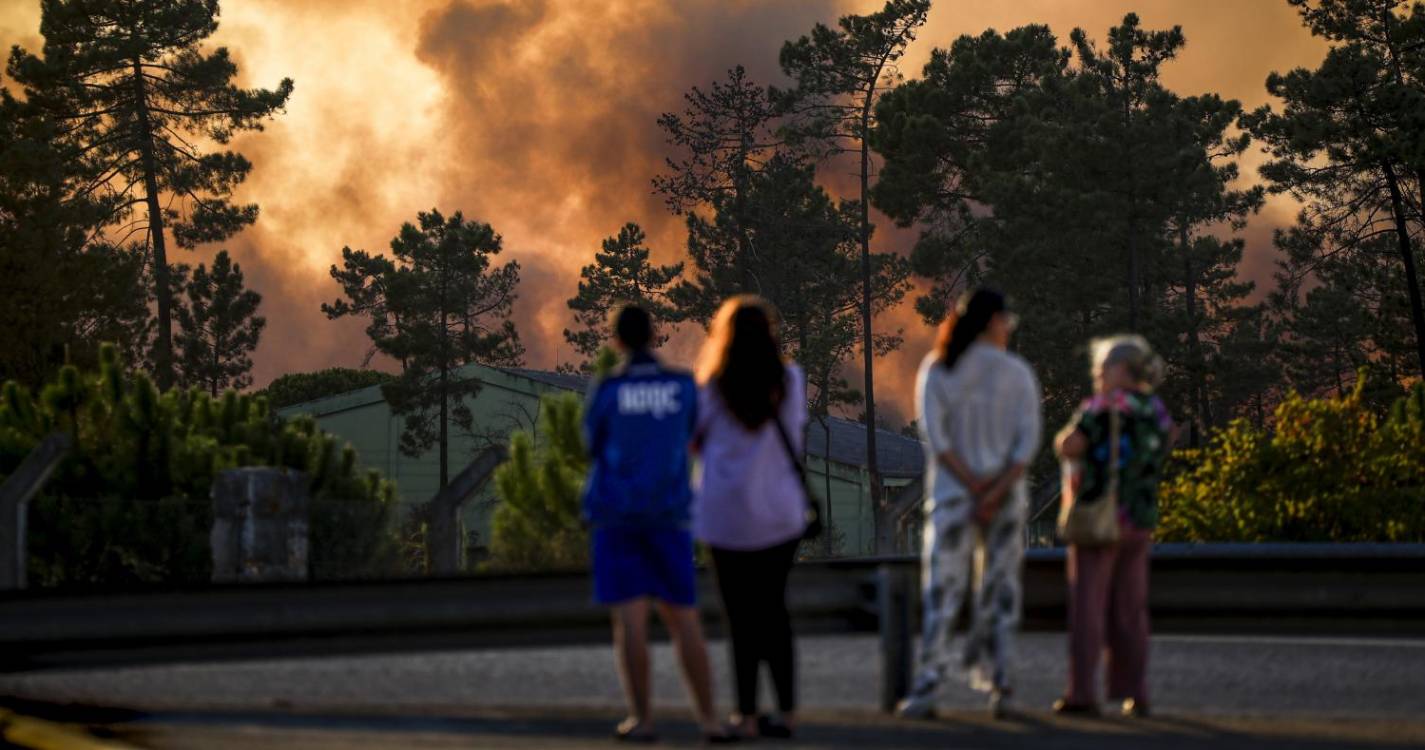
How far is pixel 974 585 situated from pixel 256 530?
Answer: 9.37m

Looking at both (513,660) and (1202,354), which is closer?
(513,660)

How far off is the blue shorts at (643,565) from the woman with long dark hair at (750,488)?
0.68 ft

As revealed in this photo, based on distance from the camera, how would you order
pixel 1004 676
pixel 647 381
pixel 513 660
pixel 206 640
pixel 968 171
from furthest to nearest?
1. pixel 968 171
2. pixel 513 660
3. pixel 206 640
4. pixel 1004 676
5. pixel 647 381

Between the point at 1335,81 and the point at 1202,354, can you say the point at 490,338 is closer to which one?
the point at 1202,354

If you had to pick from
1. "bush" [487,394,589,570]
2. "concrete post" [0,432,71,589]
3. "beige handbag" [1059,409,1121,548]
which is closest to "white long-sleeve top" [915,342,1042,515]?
"beige handbag" [1059,409,1121,548]

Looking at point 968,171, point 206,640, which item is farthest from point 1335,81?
point 206,640

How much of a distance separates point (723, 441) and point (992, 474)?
1.30m

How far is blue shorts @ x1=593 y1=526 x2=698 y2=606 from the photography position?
9.00m

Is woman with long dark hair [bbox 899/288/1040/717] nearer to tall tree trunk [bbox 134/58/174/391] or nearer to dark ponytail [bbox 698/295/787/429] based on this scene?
dark ponytail [bbox 698/295/787/429]

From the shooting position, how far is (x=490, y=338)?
75188 millimetres

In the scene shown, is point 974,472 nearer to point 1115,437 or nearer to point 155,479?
point 1115,437

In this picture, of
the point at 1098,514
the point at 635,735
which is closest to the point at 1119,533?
the point at 1098,514

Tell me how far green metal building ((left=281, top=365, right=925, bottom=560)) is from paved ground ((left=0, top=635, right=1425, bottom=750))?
1966 inches

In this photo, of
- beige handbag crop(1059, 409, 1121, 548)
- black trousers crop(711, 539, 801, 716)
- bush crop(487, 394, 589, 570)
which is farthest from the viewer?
bush crop(487, 394, 589, 570)
